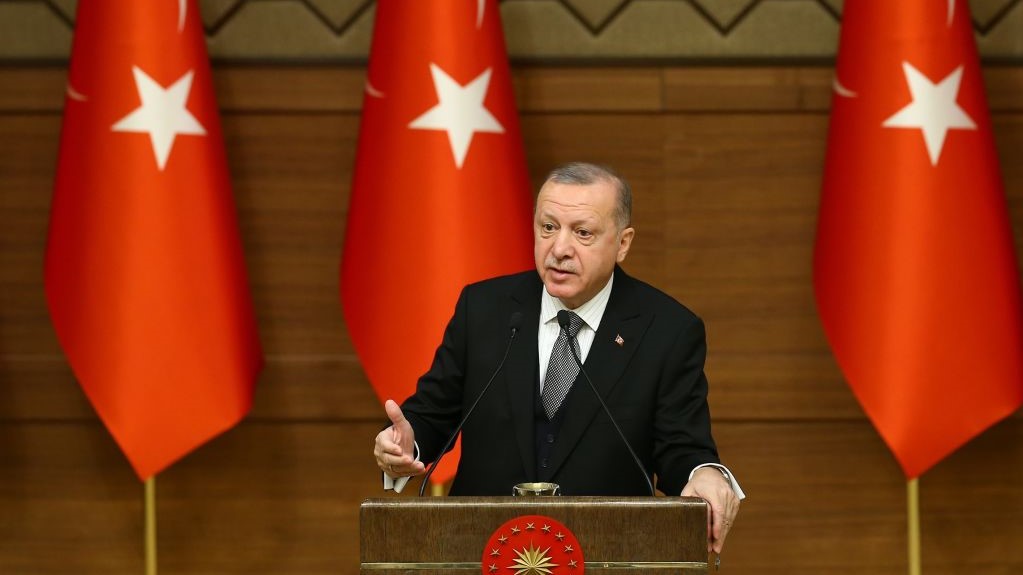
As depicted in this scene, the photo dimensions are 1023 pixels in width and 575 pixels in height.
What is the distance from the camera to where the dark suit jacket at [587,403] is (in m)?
2.09

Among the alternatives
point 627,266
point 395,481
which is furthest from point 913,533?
point 395,481

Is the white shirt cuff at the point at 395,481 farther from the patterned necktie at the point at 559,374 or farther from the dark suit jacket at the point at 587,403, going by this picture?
the patterned necktie at the point at 559,374

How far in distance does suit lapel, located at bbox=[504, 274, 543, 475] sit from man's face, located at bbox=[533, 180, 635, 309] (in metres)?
0.09

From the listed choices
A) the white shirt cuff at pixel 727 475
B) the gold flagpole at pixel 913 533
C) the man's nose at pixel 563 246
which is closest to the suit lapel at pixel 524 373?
the man's nose at pixel 563 246

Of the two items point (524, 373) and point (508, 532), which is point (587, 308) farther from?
point (508, 532)

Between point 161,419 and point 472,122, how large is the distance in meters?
1.27

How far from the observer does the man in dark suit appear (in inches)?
82.5

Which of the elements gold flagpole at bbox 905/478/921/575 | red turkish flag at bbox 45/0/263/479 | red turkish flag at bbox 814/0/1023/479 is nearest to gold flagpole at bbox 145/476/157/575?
red turkish flag at bbox 45/0/263/479

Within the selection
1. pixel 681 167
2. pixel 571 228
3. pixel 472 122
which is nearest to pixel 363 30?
pixel 472 122

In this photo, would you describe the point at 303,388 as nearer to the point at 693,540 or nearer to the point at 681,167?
→ the point at 681,167

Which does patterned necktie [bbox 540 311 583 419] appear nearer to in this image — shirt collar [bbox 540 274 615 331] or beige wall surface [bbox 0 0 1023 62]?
shirt collar [bbox 540 274 615 331]

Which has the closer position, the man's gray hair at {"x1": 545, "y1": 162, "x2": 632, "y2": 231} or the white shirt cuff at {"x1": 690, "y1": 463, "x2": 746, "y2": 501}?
the white shirt cuff at {"x1": 690, "y1": 463, "x2": 746, "y2": 501}

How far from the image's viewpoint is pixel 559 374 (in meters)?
2.15

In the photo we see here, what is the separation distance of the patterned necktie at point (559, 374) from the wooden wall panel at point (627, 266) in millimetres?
1749
